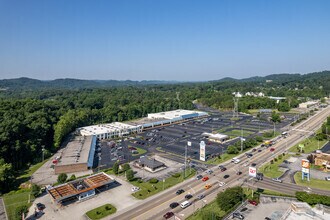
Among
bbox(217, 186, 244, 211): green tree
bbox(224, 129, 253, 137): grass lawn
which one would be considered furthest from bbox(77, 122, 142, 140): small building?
bbox(217, 186, 244, 211): green tree

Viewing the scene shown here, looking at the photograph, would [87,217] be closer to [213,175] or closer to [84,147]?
[213,175]

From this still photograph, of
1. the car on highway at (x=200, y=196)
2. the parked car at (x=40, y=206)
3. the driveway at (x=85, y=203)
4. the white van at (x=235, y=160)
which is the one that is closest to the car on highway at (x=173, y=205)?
the car on highway at (x=200, y=196)

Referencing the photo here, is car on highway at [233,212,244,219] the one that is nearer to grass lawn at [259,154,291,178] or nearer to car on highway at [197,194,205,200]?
car on highway at [197,194,205,200]

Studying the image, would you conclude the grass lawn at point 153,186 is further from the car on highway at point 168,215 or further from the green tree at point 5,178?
the green tree at point 5,178

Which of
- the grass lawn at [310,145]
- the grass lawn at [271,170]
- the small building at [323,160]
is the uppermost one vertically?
the small building at [323,160]

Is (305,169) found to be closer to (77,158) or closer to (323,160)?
(323,160)

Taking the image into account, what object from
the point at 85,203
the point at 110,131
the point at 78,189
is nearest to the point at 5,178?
the point at 78,189
